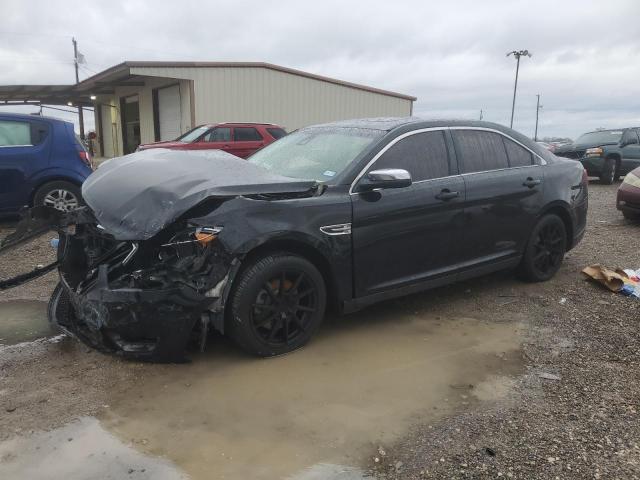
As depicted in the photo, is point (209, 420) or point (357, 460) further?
point (209, 420)

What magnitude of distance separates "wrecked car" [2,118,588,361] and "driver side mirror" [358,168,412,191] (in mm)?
11

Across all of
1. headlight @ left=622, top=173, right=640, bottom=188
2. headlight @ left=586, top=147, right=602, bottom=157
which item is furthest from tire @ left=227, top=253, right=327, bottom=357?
headlight @ left=586, top=147, right=602, bottom=157

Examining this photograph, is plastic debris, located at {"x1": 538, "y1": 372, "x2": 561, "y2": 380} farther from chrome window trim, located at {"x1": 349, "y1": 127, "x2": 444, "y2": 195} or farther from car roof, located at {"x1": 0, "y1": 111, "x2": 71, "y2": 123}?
car roof, located at {"x1": 0, "y1": 111, "x2": 71, "y2": 123}

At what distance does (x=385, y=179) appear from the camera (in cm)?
378

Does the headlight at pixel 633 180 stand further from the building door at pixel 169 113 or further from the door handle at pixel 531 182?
the building door at pixel 169 113

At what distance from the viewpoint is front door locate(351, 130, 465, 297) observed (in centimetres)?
394

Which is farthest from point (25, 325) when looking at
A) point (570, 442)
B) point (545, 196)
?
point (545, 196)

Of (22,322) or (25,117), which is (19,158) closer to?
(25,117)

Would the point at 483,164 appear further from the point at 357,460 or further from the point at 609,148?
the point at 609,148

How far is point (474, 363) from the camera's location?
12.1 ft

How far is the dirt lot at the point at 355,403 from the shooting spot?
259cm

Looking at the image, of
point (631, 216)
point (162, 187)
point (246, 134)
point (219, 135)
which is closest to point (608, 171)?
point (631, 216)

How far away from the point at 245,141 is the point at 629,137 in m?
10.7

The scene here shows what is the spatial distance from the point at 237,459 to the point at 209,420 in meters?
0.39
